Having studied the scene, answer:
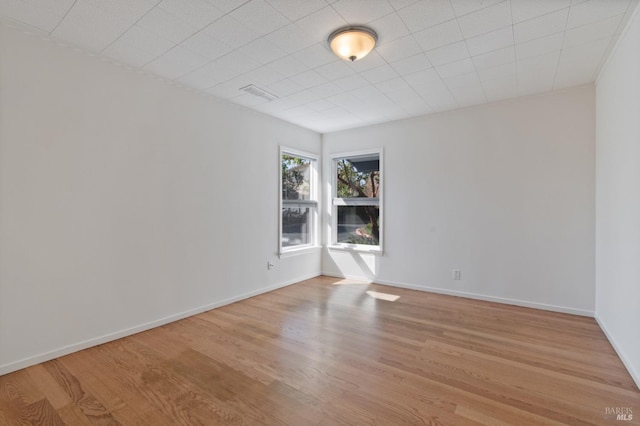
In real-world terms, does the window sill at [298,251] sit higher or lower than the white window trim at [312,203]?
lower

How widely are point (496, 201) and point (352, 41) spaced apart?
2876 mm

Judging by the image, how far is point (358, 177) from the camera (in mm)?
5438

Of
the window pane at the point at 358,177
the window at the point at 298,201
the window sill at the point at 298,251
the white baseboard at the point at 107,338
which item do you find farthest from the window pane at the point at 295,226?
the white baseboard at the point at 107,338

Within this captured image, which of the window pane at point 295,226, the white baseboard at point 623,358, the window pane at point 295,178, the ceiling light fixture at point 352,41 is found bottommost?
the white baseboard at point 623,358

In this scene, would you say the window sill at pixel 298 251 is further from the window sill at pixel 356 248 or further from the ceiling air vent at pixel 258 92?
the ceiling air vent at pixel 258 92

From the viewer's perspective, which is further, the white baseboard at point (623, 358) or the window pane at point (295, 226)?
the window pane at point (295, 226)

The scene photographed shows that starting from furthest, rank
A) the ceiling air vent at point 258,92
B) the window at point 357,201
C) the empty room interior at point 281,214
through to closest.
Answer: the window at point 357,201, the ceiling air vent at point 258,92, the empty room interior at point 281,214

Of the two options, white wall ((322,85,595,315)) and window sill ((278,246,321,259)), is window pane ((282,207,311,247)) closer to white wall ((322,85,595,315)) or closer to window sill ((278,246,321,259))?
window sill ((278,246,321,259))

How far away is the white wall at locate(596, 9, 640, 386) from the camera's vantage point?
224cm

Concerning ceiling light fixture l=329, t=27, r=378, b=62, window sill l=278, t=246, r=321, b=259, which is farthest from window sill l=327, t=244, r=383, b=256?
ceiling light fixture l=329, t=27, r=378, b=62

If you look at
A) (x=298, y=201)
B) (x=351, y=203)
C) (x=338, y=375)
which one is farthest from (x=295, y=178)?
(x=338, y=375)

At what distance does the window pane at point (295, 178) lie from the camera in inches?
201

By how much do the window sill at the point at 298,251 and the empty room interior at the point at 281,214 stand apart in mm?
151

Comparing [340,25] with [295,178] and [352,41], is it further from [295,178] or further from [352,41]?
[295,178]
